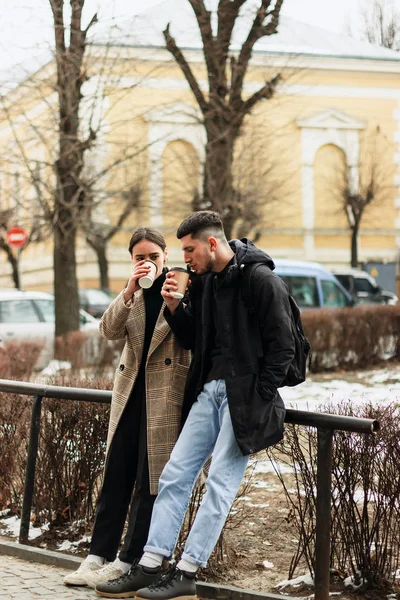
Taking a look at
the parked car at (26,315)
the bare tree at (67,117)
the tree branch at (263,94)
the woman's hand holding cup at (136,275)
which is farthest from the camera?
the parked car at (26,315)

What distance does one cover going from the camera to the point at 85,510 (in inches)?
251

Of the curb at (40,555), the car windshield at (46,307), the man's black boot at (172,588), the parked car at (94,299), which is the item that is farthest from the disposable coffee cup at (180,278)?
the parked car at (94,299)

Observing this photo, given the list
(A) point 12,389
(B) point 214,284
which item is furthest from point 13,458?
(B) point 214,284

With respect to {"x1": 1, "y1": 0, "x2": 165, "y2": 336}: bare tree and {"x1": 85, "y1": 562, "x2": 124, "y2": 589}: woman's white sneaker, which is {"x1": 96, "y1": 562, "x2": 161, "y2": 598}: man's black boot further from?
{"x1": 1, "y1": 0, "x2": 165, "y2": 336}: bare tree

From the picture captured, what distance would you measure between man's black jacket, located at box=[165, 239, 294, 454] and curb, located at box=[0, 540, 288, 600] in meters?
0.78

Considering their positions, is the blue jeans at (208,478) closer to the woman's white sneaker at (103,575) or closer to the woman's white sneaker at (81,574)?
the woman's white sneaker at (103,575)

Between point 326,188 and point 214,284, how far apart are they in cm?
3863

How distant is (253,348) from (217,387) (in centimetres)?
27

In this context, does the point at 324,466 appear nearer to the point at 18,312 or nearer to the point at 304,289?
the point at 18,312

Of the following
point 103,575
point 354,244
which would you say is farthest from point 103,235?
point 103,575

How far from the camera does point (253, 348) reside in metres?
4.93

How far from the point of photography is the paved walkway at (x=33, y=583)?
5.31 m

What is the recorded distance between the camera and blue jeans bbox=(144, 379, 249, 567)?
16.1ft

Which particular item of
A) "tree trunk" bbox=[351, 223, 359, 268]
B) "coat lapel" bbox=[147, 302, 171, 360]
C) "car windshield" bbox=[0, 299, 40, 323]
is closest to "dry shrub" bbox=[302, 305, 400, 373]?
"car windshield" bbox=[0, 299, 40, 323]
